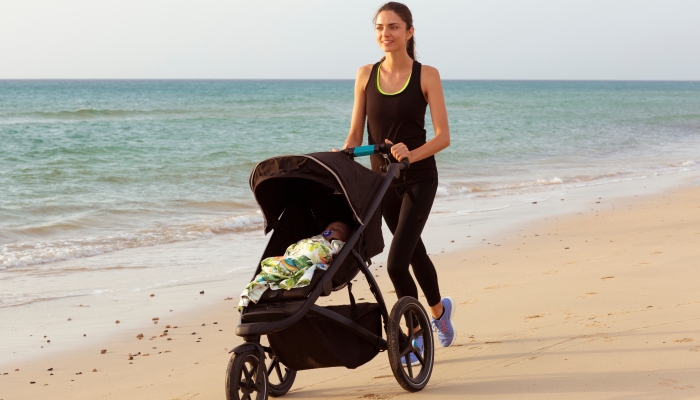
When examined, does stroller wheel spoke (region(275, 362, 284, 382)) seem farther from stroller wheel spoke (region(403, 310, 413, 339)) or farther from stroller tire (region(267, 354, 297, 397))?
stroller wheel spoke (region(403, 310, 413, 339))

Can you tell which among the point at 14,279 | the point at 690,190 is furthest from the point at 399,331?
the point at 690,190

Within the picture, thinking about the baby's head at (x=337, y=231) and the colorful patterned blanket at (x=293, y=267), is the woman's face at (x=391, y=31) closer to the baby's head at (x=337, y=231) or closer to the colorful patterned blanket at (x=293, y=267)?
the baby's head at (x=337, y=231)

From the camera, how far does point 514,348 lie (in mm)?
4062

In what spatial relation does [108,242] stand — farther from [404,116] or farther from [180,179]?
[180,179]

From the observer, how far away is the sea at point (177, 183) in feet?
22.3

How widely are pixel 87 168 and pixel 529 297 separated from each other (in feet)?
40.4

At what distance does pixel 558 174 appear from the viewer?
15.3 m

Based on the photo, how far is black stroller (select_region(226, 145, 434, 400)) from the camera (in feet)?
9.80

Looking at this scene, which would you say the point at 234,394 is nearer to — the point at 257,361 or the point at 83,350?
the point at 257,361

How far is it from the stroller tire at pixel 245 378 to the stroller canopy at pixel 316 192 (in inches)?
26.1

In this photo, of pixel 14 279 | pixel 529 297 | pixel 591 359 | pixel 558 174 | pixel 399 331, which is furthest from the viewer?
pixel 558 174

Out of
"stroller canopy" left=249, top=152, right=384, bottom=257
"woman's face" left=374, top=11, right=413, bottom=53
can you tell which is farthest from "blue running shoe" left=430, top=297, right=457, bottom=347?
"woman's face" left=374, top=11, right=413, bottom=53

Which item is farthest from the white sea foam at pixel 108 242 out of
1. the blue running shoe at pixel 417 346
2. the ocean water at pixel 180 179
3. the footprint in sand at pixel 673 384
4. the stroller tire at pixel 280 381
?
the footprint in sand at pixel 673 384

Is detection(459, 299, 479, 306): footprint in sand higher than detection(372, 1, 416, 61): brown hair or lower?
lower
